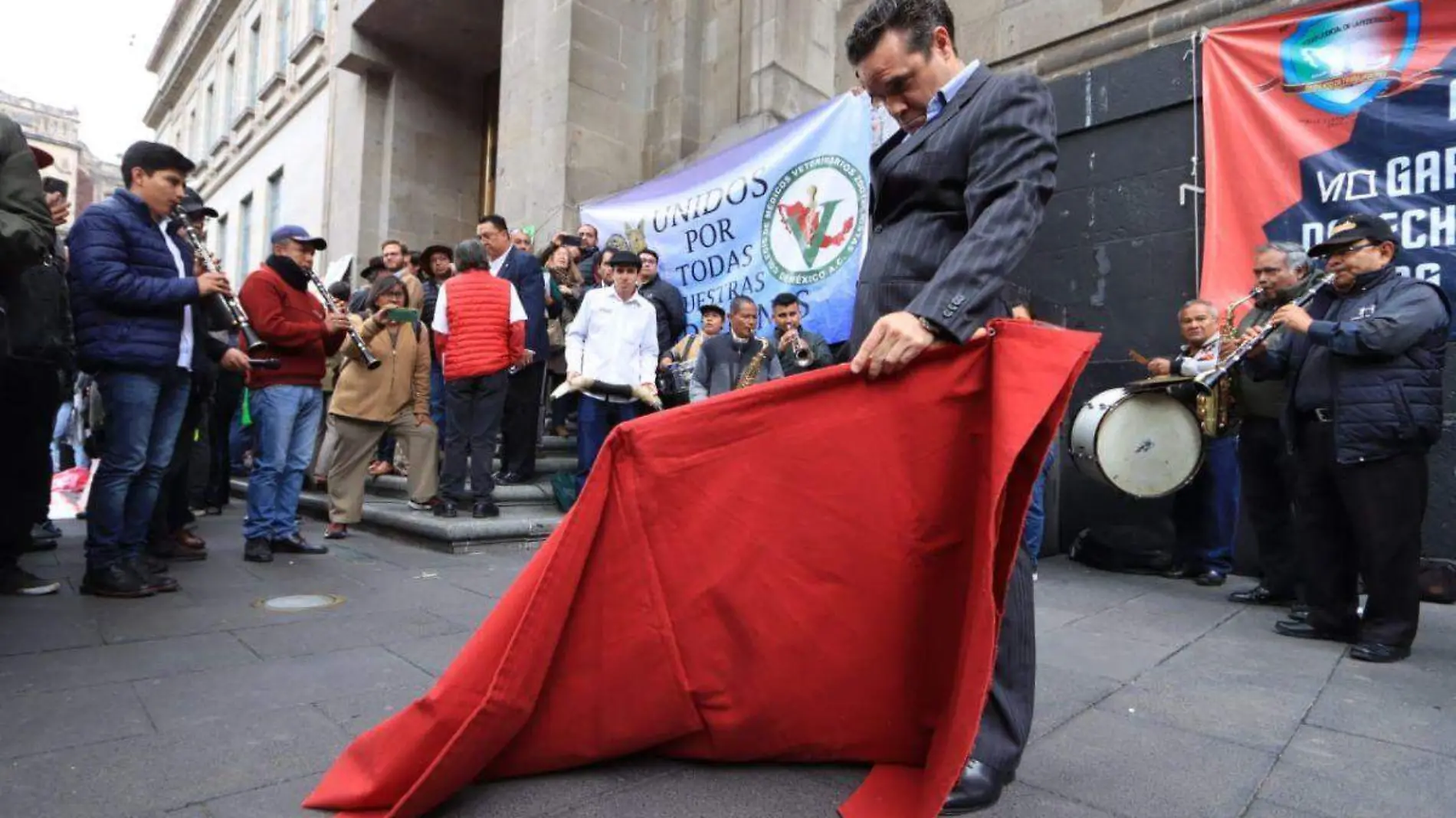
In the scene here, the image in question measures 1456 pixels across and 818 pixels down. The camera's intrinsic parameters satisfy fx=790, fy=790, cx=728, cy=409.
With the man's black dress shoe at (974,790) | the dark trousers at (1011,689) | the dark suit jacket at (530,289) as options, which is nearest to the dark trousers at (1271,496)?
the dark trousers at (1011,689)

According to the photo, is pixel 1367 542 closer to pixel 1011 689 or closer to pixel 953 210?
pixel 1011 689

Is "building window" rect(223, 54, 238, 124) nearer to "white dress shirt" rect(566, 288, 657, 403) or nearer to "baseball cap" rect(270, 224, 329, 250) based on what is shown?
"baseball cap" rect(270, 224, 329, 250)

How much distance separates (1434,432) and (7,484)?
675cm

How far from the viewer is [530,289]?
22.2ft

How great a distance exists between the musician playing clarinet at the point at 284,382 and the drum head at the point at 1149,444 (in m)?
4.77

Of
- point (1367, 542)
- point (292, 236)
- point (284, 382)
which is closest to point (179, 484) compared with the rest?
point (284, 382)

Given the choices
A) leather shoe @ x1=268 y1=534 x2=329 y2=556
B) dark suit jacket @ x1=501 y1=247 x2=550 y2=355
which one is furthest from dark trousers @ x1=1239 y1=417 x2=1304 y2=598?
leather shoe @ x1=268 y1=534 x2=329 y2=556

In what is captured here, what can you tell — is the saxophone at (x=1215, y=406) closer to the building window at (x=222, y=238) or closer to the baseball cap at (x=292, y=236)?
the baseball cap at (x=292, y=236)

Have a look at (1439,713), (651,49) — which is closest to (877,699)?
(1439,713)

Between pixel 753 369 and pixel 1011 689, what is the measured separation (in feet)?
13.5

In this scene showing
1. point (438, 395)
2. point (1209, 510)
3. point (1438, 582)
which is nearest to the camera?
point (1438, 582)

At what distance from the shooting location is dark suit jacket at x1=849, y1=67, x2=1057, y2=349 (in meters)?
1.72

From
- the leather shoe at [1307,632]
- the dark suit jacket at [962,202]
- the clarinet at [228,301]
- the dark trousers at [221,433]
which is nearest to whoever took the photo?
the dark suit jacket at [962,202]

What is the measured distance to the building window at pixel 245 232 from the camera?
2000cm
